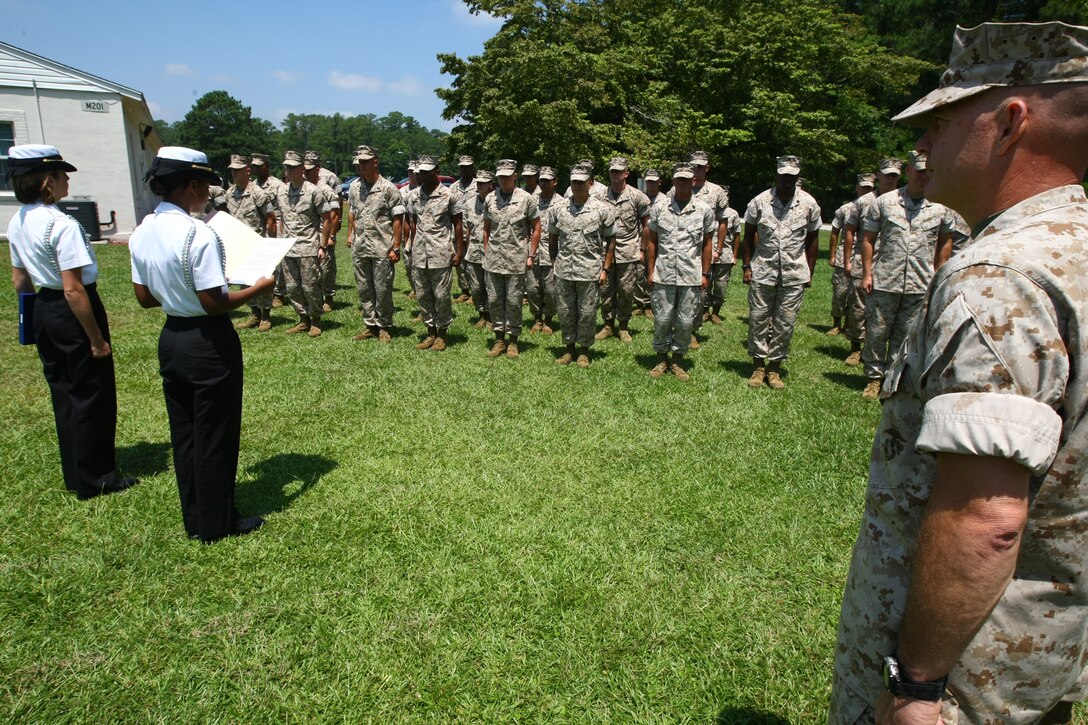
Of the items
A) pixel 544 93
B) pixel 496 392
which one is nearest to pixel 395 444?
pixel 496 392

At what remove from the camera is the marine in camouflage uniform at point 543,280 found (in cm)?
881

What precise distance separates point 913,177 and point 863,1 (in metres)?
33.7

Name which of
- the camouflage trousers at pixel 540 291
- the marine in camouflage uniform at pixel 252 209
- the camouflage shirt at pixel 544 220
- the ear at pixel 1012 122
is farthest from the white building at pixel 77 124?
the ear at pixel 1012 122

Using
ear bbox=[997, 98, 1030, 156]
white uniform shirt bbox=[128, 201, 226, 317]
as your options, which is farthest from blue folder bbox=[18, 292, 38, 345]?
ear bbox=[997, 98, 1030, 156]

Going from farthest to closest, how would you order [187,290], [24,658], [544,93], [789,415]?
1. [544,93]
2. [789,415]
3. [187,290]
4. [24,658]

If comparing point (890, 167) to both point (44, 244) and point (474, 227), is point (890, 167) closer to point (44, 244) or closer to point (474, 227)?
point (474, 227)

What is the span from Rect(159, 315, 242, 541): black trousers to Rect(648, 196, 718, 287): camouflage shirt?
4.77m

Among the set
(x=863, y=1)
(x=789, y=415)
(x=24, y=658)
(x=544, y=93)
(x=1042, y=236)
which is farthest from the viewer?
(x=863, y=1)

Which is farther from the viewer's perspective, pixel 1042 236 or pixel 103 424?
pixel 103 424

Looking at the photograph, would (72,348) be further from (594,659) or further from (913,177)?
(913,177)

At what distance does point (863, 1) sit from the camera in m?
32.6

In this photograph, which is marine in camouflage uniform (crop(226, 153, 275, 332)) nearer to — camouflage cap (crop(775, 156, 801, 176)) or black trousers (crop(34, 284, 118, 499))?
black trousers (crop(34, 284, 118, 499))

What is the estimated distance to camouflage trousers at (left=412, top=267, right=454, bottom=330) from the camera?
8141 millimetres

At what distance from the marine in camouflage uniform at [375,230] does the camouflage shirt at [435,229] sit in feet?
0.84
